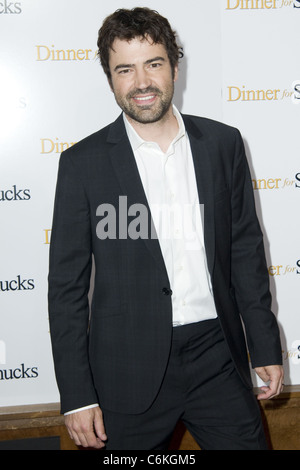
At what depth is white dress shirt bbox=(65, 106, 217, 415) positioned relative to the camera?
6.72ft

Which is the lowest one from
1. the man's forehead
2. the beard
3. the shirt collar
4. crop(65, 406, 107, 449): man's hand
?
crop(65, 406, 107, 449): man's hand

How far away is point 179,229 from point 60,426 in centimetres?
145

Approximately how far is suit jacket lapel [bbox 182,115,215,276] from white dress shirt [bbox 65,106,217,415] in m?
0.03

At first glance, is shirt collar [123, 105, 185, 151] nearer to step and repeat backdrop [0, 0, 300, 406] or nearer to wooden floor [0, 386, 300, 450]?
step and repeat backdrop [0, 0, 300, 406]

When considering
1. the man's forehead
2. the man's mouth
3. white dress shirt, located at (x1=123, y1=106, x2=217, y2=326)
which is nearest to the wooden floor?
white dress shirt, located at (x1=123, y1=106, x2=217, y2=326)

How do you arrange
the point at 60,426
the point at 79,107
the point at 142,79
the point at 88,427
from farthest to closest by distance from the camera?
1. the point at 60,426
2. the point at 79,107
3. the point at 142,79
4. the point at 88,427

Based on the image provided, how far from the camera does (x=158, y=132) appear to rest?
217 cm

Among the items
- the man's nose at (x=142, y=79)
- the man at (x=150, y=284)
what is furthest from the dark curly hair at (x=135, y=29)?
the man's nose at (x=142, y=79)

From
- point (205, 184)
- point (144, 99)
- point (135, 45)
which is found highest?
point (135, 45)

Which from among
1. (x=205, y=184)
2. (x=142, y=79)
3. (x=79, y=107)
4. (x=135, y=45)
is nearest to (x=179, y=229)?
(x=205, y=184)

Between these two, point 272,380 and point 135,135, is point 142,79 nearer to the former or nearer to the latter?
point 135,135

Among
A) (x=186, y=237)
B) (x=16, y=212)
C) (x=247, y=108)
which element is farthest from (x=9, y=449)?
(x=247, y=108)

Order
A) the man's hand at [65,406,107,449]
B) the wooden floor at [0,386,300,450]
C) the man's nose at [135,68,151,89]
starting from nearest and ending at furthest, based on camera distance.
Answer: the man's hand at [65,406,107,449] → the man's nose at [135,68,151,89] → the wooden floor at [0,386,300,450]

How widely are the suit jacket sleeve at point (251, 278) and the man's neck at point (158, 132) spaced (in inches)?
10.8
